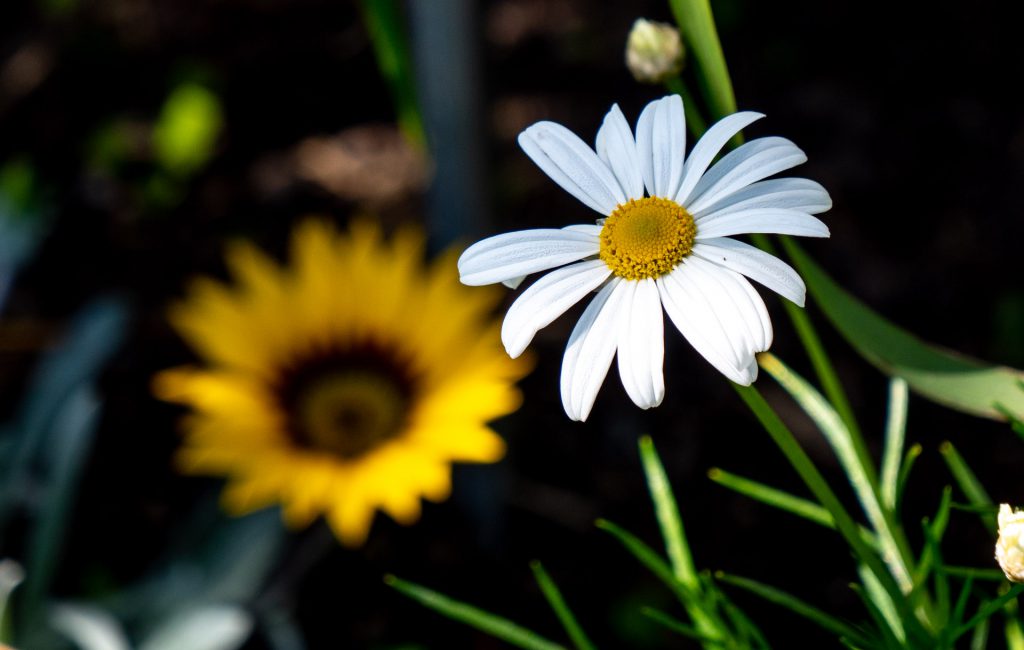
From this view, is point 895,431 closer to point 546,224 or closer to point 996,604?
point 996,604

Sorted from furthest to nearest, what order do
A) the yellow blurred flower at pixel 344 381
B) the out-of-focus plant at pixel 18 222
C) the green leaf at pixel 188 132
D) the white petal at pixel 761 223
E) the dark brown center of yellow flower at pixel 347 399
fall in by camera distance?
the green leaf at pixel 188 132 < the out-of-focus plant at pixel 18 222 < the dark brown center of yellow flower at pixel 347 399 < the yellow blurred flower at pixel 344 381 < the white petal at pixel 761 223

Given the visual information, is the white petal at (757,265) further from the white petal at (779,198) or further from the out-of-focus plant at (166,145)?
the out-of-focus plant at (166,145)

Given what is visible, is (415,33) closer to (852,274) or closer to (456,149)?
(456,149)

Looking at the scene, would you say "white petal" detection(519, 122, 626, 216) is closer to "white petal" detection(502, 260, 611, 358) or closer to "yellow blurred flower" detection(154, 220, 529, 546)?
"white petal" detection(502, 260, 611, 358)

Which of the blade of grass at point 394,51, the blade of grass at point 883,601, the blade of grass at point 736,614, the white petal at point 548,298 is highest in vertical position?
the blade of grass at point 394,51

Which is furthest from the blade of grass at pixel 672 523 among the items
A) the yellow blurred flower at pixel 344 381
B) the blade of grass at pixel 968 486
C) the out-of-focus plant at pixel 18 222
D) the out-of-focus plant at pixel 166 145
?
the out-of-focus plant at pixel 166 145

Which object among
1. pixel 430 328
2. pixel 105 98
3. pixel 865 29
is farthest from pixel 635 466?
pixel 105 98

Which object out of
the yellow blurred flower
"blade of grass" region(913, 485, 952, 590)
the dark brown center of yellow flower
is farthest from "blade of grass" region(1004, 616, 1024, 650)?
the dark brown center of yellow flower

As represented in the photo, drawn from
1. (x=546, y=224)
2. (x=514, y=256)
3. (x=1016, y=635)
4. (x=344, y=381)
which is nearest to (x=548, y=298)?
(x=514, y=256)
